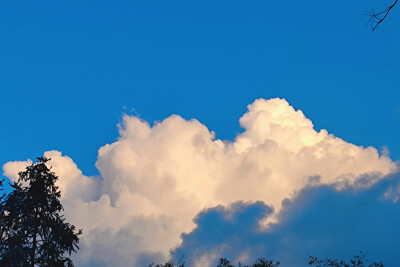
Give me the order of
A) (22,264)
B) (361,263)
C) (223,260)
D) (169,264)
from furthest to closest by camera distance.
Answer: (223,260) → (169,264) → (361,263) → (22,264)

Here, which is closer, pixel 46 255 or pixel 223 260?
pixel 46 255

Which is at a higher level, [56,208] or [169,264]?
[169,264]

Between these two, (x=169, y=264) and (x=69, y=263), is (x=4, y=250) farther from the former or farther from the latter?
(x=169, y=264)

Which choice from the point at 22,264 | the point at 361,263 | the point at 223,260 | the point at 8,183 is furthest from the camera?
the point at 223,260

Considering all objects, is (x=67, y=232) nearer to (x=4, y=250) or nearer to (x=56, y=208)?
(x=56, y=208)

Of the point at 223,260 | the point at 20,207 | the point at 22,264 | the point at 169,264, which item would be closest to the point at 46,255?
the point at 22,264

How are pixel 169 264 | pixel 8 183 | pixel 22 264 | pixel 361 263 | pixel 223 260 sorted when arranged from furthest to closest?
pixel 223 260 → pixel 169 264 → pixel 361 263 → pixel 8 183 → pixel 22 264

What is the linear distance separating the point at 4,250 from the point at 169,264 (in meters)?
28.8

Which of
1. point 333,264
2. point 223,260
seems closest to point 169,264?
point 223,260

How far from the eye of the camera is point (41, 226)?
28688 millimetres

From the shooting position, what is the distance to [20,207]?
2888 cm

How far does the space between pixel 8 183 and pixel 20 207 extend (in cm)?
175

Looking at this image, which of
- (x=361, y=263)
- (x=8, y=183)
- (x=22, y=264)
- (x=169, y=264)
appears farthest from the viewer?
(x=169, y=264)

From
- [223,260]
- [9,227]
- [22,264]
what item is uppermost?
[223,260]
